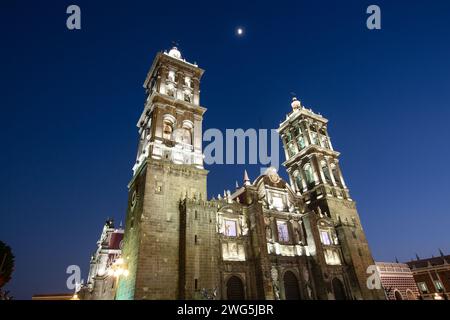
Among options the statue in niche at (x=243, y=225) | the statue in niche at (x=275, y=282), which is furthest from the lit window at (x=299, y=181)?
the statue in niche at (x=275, y=282)

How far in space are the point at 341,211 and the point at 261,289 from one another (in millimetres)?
21214

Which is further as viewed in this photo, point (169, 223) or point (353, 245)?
point (353, 245)

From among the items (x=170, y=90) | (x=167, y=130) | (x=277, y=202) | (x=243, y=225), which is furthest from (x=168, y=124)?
(x=277, y=202)

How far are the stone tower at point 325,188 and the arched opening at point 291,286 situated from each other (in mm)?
2569

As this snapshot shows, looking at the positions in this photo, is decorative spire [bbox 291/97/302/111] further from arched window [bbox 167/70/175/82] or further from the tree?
the tree

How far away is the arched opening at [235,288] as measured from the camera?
89.2 ft

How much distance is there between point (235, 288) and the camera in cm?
2758

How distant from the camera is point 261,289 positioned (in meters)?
26.8

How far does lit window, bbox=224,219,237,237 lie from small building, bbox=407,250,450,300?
159ft

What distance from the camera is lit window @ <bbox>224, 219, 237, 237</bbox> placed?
30203 mm

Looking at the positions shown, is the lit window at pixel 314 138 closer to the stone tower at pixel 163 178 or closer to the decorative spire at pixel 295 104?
the decorative spire at pixel 295 104
